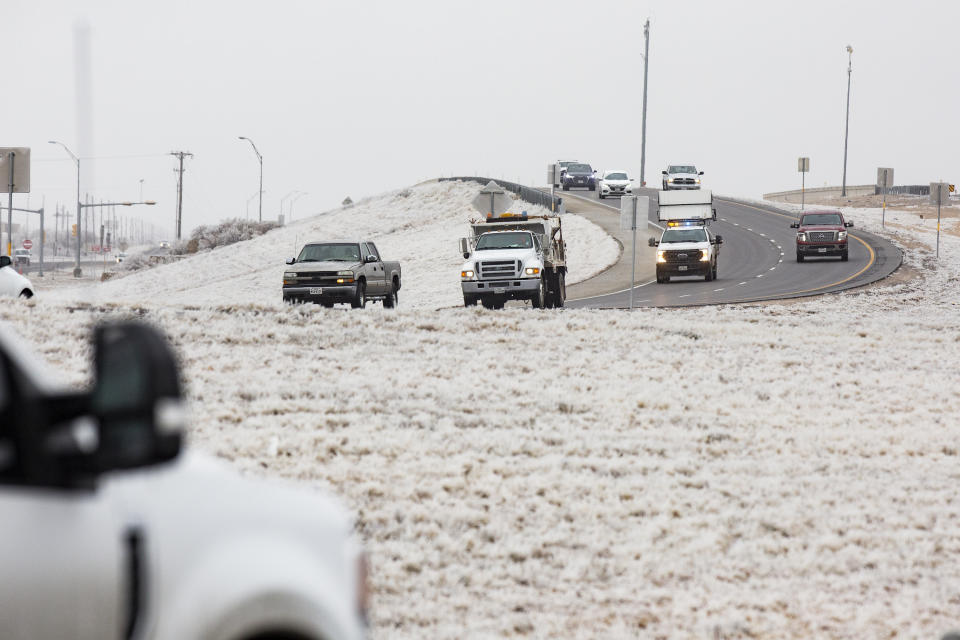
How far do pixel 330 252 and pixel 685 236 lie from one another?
1652 cm

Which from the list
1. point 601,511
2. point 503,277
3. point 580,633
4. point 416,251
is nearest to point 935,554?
point 601,511

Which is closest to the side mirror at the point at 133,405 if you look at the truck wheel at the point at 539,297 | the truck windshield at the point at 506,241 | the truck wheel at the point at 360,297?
the truck wheel at the point at 360,297

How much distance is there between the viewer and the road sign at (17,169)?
3512 cm

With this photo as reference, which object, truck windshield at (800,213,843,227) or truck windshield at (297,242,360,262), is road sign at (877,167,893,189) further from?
truck windshield at (297,242,360,262)

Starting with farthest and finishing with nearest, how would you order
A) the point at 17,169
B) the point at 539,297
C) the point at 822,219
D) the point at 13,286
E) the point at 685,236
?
the point at 822,219
the point at 685,236
the point at 17,169
the point at 539,297
the point at 13,286

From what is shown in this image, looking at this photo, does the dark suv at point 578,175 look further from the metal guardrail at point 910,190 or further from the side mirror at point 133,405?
the side mirror at point 133,405

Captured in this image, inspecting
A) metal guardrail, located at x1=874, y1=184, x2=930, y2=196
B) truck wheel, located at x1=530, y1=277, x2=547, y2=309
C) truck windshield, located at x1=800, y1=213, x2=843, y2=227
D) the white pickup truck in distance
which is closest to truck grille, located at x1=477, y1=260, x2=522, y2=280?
truck wheel, located at x1=530, y1=277, x2=547, y2=309

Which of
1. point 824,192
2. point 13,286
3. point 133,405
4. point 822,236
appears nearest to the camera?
point 133,405

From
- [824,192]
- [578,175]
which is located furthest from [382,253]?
[824,192]

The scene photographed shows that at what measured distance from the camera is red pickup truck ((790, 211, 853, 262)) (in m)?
44.8

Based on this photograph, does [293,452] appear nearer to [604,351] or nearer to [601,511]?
[601,511]

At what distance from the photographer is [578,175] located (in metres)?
78.1

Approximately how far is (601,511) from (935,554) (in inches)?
99.6

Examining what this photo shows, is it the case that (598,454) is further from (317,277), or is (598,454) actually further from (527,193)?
(527,193)
